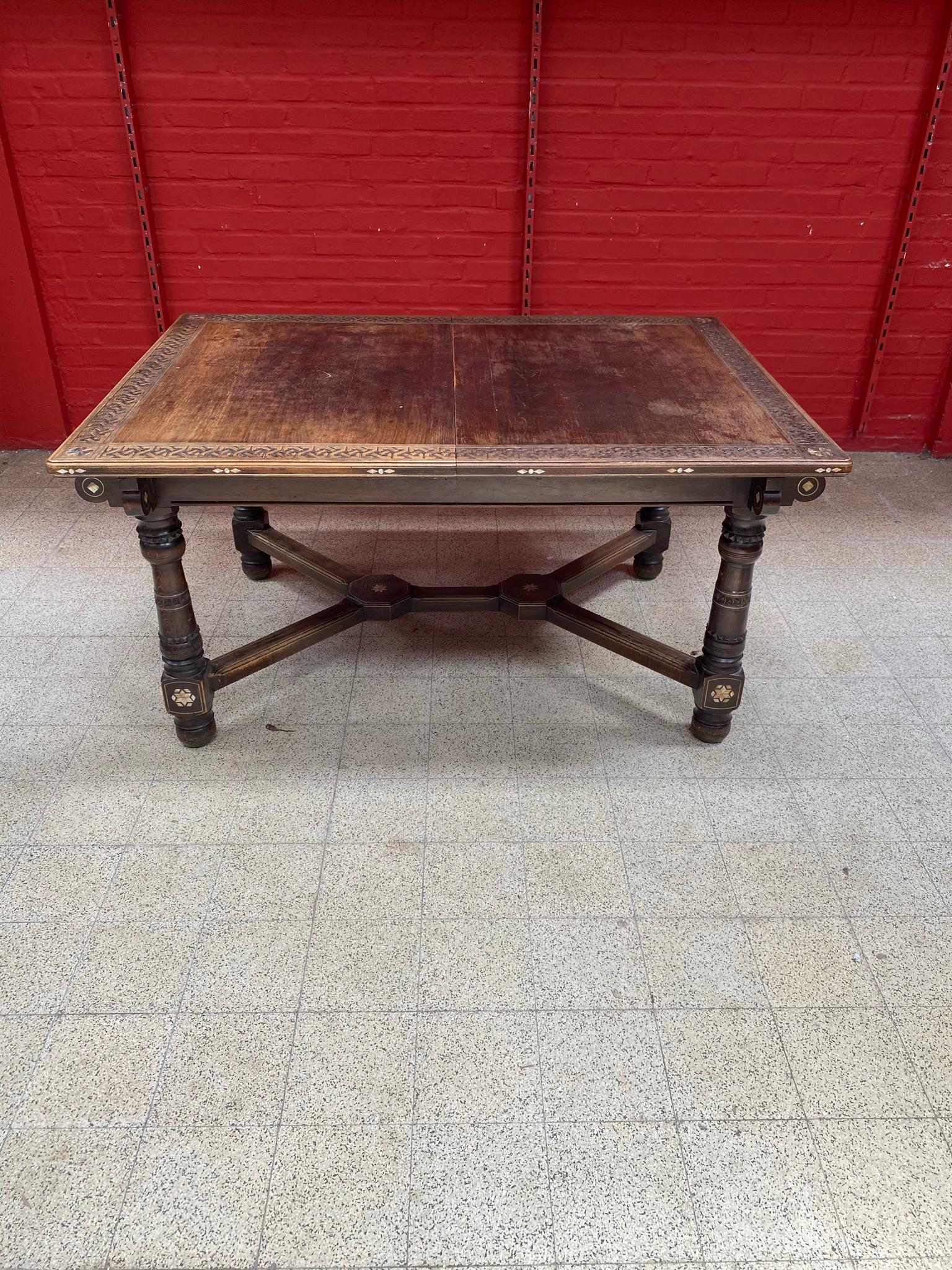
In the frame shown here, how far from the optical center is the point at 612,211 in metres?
3.66

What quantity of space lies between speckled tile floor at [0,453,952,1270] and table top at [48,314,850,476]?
797 millimetres

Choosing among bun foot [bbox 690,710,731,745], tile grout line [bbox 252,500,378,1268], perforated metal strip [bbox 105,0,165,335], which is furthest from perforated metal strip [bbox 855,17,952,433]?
perforated metal strip [bbox 105,0,165,335]

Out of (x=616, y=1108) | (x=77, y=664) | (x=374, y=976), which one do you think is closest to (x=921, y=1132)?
(x=616, y=1108)

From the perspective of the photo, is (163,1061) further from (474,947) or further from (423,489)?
(423,489)

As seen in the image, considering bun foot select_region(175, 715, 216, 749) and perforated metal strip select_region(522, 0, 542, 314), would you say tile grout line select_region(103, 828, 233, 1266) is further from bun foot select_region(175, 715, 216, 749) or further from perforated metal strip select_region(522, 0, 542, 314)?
perforated metal strip select_region(522, 0, 542, 314)

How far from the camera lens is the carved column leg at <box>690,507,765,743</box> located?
7.46ft

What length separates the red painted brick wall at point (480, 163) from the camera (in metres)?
3.36

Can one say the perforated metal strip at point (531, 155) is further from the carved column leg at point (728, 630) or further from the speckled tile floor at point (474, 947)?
the carved column leg at point (728, 630)

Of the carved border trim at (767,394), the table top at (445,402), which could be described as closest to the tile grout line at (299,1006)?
the table top at (445,402)

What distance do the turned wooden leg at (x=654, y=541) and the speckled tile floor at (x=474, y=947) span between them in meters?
0.12

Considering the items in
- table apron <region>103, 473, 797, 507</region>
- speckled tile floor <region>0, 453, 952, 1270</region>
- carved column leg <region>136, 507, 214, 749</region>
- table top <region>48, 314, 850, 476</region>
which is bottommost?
speckled tile floor <region>0, 453, 952, 1270</region>

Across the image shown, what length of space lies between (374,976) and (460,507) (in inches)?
85.6

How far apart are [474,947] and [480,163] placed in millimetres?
2850

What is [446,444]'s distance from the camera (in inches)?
82.7
